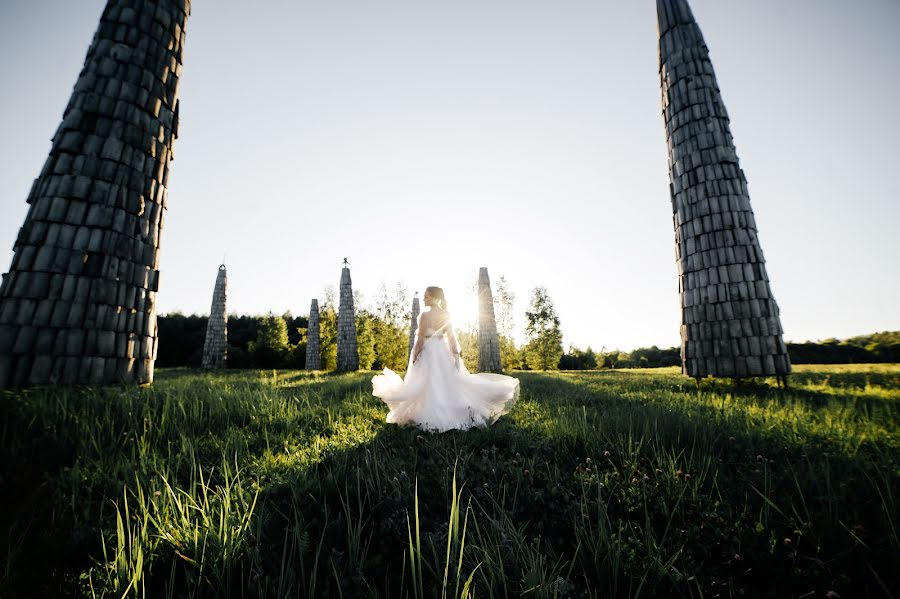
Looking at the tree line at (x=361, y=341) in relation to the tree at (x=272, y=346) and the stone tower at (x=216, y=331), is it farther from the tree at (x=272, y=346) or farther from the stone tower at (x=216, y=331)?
the stone tower at (x=216, y=331)

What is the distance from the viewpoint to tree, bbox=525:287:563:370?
35.4m

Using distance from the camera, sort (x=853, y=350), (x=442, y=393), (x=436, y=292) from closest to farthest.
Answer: (x=442, y=393)
(x=436, y=292)
(x=853, y=350)

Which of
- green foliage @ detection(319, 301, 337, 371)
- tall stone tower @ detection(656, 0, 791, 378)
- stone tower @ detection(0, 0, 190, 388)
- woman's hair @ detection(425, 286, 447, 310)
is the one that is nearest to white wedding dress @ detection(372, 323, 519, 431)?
woman's hair @ detection(425, 286, 447, 310)

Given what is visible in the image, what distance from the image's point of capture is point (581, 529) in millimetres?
1724

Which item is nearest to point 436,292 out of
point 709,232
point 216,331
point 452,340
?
point 452,340

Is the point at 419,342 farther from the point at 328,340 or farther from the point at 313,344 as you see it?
the point at 328,340

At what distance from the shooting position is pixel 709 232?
7023 mm

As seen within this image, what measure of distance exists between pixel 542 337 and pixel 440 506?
1389 inches

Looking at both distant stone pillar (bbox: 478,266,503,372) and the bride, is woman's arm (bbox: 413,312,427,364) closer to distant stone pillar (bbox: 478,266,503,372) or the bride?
the bride

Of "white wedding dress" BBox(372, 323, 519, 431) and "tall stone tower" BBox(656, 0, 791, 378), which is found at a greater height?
"tall stone tower" BBox(656, 0, 791, 378)

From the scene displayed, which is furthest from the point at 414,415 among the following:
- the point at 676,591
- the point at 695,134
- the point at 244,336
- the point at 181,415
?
the point at 244,336

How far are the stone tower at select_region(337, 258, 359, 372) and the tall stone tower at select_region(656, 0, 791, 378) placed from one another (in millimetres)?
18450

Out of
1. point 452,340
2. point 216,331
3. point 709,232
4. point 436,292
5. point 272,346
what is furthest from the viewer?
point 272,346

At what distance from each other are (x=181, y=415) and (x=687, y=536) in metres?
4.82
